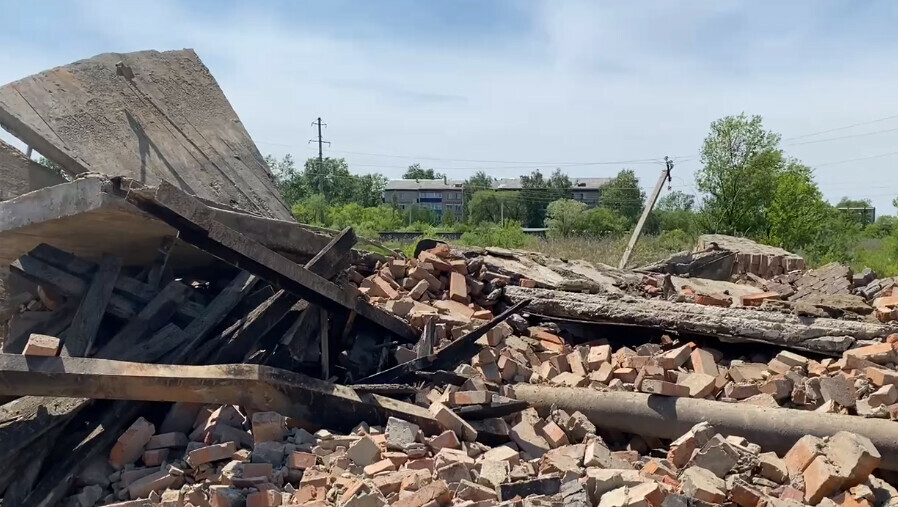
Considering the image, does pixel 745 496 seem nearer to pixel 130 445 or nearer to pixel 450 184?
pixel 130 445

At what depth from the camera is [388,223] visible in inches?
1626

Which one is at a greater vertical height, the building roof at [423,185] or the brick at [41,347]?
the building roof at [423,185]

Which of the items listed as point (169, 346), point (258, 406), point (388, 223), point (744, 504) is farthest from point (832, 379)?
point (388, 223)

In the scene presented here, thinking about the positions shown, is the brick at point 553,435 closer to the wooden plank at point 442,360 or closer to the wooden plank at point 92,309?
the wooden plank at point 442,360

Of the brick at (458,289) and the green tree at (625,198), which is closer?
the brick at (458,289)

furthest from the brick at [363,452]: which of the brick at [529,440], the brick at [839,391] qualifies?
the brick at [839,391]

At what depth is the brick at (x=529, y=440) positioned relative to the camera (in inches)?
166

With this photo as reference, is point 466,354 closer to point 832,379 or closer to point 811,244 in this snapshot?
point 832,379

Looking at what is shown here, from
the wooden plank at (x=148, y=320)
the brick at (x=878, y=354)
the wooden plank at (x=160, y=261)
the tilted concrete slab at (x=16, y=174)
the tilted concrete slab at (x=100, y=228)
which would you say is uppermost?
the tilted concrete slab at (x=16, y=174)

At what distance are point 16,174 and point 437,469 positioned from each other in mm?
4675

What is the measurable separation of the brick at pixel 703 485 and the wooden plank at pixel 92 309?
12.8 feet

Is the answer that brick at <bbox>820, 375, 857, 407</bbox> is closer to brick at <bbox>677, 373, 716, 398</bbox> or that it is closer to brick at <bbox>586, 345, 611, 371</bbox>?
brick at <bbox>677, 373, 716, 398</bbox>

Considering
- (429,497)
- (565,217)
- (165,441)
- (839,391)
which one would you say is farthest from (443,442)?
(565,217)

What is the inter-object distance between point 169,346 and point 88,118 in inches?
97.0
